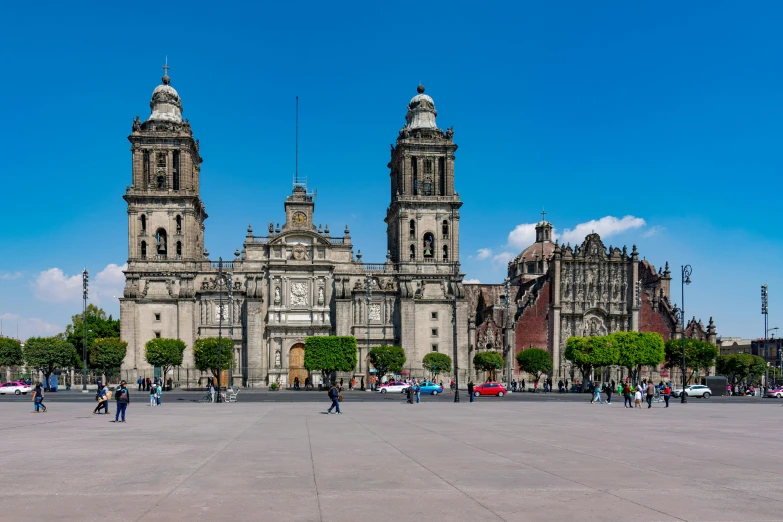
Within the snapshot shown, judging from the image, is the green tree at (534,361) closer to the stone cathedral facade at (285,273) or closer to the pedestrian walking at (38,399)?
the stone cathedral facade at (285,273)

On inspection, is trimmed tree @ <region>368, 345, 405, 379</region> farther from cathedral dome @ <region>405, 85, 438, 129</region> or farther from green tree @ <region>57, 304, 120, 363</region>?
green tree @ <region>57, 304, 120, 363</region>

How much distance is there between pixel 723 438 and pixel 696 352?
6744cm

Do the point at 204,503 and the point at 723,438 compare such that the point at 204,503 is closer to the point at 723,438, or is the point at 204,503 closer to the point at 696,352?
the point at 723,438

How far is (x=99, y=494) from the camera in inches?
547

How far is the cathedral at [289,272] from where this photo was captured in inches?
3418

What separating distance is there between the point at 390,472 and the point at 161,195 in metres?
74.8

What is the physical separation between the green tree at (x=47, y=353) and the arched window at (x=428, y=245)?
128ft

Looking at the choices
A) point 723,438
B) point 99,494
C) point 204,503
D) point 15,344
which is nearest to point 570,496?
point 204,503

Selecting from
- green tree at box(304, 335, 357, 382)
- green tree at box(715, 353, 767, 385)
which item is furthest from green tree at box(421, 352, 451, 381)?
green tree at box(715, 353, 767, 385)

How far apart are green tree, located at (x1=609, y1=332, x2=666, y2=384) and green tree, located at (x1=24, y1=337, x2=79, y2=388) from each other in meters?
55.7

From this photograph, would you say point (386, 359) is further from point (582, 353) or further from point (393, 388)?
point (582, 353)

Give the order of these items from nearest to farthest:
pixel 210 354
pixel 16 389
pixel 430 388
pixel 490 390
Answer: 1. pixel 490 390
2. pixel 16 389
3. pixel 430 388
4. pixel 210 354

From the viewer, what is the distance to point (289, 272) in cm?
8912

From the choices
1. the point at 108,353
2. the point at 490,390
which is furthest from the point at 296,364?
the point at 490,390
